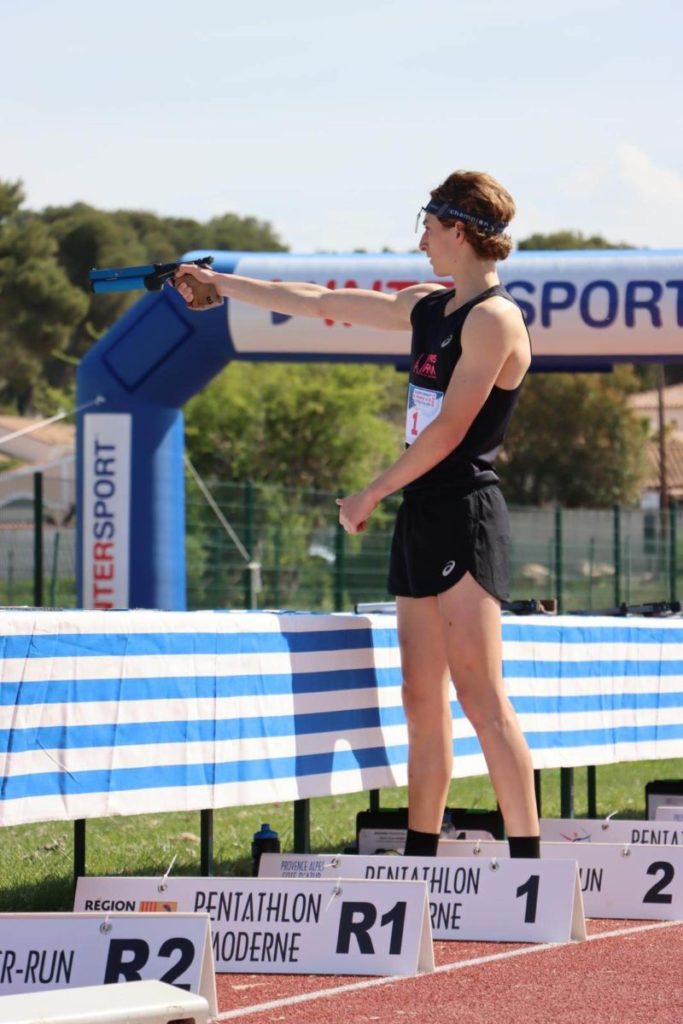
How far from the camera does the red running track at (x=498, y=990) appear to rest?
13.6 ft

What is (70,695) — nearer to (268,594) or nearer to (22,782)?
(22,782)

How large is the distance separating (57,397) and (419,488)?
1741 inches

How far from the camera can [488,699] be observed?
16.9 feet

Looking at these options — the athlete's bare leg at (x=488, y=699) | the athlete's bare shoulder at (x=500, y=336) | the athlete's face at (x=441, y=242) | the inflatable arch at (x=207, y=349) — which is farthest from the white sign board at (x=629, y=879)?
the inflatable arch at (x=207, y=349)

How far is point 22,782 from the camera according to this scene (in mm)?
4719

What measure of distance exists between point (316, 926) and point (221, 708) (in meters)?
0.87

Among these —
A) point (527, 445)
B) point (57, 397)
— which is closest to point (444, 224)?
point (57, 397)

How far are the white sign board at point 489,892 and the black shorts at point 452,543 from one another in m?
0.82

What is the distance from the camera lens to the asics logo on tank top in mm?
5383

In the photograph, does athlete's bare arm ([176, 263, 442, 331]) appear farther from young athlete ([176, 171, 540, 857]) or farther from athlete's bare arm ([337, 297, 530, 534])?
athlete's bare arm ([337, 297, 530, 534])

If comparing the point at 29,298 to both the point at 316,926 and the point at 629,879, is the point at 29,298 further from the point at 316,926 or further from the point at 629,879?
the point at 316,926

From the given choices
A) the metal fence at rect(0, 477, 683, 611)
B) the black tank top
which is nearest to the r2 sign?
the black tank top

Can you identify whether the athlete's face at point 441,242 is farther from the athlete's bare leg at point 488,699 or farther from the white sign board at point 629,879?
the white sign board at point 629,879

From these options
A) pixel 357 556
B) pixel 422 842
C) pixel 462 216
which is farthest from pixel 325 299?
pixel 357 556
